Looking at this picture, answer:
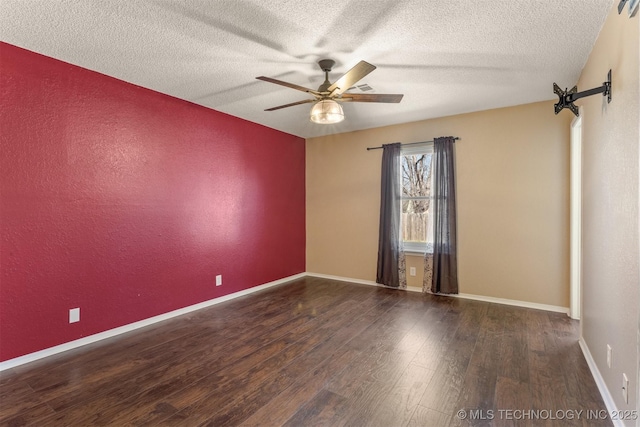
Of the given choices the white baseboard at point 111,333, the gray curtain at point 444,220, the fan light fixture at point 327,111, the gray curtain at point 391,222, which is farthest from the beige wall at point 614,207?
the white baseboard at point 111,333

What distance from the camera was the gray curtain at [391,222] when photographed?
15.3 ft

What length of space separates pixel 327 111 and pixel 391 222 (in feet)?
8.53

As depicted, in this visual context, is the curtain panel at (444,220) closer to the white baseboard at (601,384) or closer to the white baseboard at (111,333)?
the white baseboard at (601,384)

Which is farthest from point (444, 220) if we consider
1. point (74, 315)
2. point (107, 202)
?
point (74, 315)

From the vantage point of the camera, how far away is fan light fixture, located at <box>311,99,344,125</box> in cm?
256

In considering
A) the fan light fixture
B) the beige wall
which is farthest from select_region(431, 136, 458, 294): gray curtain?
the fan light fixture

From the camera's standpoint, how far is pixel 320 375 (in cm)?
229

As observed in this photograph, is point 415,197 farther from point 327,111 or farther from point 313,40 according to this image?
point 313,40

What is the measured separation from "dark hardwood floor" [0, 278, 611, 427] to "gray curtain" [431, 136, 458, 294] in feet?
2.41

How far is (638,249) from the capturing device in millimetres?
1440

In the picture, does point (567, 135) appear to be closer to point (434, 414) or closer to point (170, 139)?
point (434, 414)

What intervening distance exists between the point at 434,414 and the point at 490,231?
2884mm

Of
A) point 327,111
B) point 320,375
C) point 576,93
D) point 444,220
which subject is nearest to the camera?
point 576,93

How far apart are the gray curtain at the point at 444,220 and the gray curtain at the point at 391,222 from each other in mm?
541
